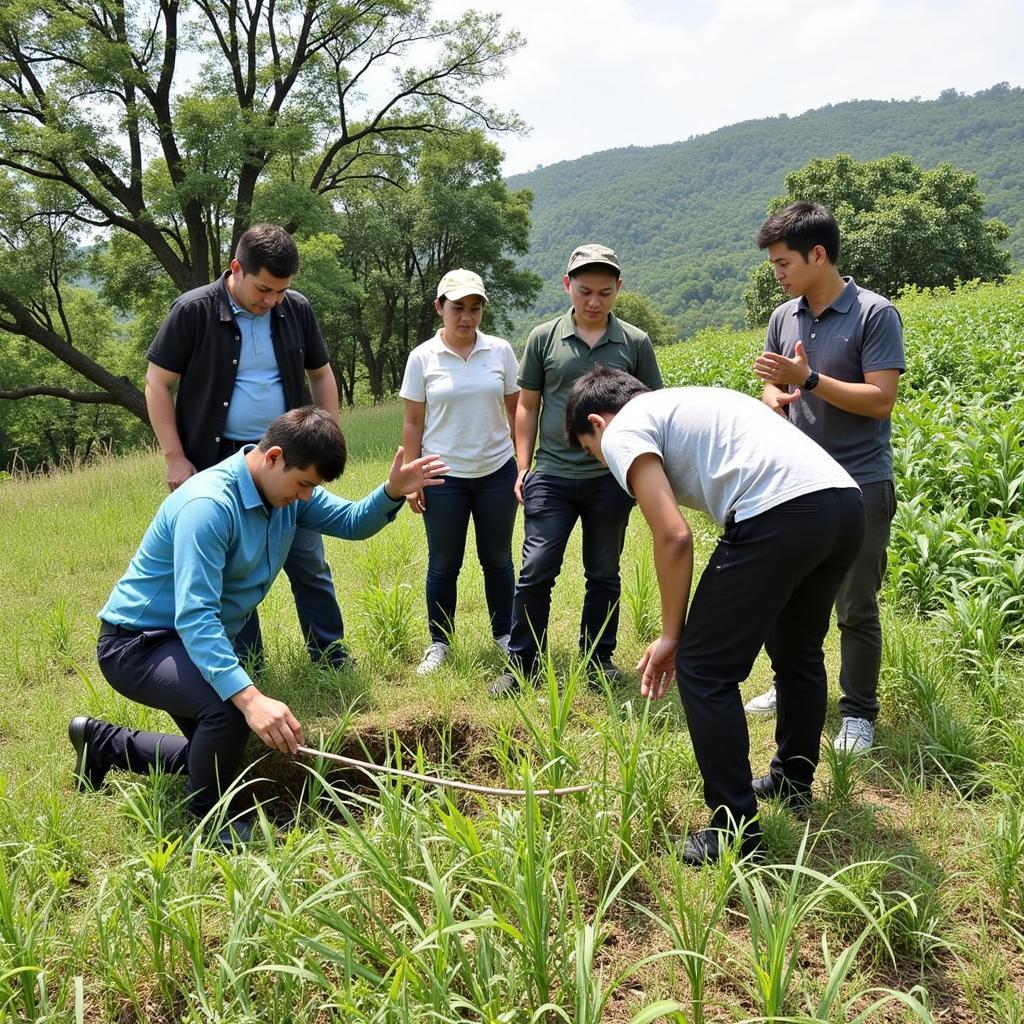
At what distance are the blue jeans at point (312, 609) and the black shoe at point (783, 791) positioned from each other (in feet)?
6.75

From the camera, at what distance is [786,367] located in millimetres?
3078

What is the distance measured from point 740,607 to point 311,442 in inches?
58.6

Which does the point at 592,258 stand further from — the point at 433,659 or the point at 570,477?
the point at 433,659

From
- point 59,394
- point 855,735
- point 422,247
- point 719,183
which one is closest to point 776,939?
point 855,735

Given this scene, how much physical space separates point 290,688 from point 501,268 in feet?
104

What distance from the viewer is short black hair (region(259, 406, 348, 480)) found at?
289cm

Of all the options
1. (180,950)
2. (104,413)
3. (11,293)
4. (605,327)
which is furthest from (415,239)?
(180,950)

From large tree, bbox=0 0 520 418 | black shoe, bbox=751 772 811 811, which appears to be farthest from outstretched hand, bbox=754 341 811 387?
large tree, bbox=0 0 520 418

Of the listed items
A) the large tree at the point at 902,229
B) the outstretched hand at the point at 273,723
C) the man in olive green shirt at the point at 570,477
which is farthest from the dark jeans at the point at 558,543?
the large tree at the point at 902,229

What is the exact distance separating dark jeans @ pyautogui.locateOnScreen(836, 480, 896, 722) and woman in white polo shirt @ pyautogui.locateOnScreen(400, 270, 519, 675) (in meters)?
1.69

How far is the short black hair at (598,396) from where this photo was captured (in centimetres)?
268

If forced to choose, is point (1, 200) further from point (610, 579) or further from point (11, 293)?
point (610, 579)

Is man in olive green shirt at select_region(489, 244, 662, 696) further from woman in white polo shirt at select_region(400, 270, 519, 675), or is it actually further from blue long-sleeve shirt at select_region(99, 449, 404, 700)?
blue long-sleeve shirt at select_region(99, 449, 404, 700)

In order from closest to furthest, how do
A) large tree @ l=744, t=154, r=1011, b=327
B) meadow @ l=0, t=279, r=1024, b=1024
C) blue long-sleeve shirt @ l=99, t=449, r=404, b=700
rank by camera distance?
meadow @ l=0, t=279, r=1024, b=1024 < blue long-sleeve shirt @ l=99, t=449, r=404, b=700 < large tree @ l=744, t=154, r=1011, b=327
